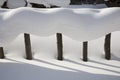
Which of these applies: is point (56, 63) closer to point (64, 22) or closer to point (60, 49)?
point (60, 49)

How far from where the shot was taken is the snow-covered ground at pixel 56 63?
13.7 ft

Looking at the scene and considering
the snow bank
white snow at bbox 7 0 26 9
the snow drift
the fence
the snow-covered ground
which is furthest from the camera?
white snow at bbox 7 0 26 9

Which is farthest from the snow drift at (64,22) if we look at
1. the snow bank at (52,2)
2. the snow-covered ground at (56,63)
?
the snow bank at (52,2)

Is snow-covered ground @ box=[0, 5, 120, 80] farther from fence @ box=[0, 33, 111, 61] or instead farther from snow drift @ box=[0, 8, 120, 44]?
snow drift @ box=[0, 8, 120, 44]

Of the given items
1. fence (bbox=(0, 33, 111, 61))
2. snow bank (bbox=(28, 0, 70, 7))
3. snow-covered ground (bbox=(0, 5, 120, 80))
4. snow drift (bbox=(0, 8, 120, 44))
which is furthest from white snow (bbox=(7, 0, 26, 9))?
fence (bbox=(0, 33, 111, 61))

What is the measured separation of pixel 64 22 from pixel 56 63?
0.92 metres

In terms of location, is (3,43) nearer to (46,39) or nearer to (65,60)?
(46,39)

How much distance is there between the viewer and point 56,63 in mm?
4586

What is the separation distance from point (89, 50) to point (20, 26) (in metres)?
1.71

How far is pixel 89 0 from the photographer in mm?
7039

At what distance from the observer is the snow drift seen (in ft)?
14.5

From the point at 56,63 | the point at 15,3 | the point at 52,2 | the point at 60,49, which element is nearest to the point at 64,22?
the point at 60,49

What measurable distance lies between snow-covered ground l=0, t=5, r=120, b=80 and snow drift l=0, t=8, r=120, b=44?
1.77ft

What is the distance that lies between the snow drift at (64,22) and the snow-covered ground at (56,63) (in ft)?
1.77
